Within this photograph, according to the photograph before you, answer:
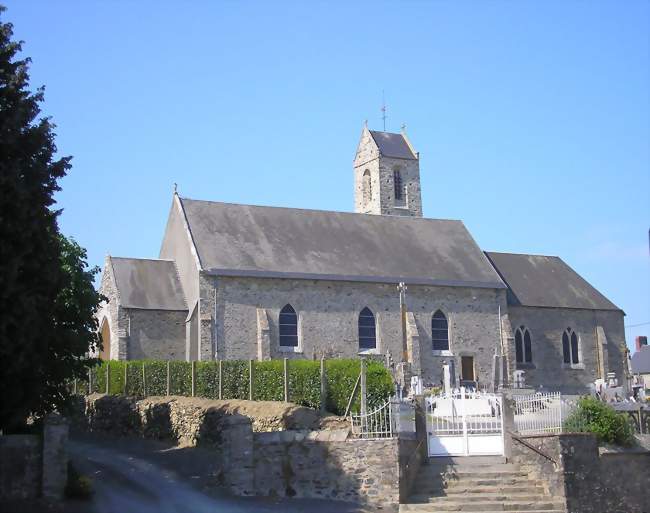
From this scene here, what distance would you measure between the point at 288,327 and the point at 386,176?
17724mm

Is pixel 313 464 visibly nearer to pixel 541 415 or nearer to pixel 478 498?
pixel 478 498

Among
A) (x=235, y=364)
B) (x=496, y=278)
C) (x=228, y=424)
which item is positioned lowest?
(x=228, y=424)

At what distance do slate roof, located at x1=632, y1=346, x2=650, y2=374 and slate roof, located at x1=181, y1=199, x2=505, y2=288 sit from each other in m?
26.0

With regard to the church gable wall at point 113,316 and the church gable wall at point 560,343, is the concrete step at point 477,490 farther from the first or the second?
the church gable wall at point 560,343

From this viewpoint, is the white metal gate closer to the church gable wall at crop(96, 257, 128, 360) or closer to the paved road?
the paved road

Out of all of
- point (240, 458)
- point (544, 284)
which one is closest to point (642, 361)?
point (544, 284)

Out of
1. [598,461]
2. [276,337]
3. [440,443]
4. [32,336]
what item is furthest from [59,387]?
[276,337]

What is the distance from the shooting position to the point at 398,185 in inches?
2069

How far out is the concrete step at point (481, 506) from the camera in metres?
18.1

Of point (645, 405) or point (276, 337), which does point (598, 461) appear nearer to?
point (645, 405)

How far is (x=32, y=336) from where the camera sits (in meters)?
16.1

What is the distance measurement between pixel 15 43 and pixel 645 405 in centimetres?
1706

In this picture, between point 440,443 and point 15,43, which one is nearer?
point 15,43

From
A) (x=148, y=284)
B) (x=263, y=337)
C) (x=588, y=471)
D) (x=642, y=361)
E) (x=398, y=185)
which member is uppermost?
(x=398, y=185)
